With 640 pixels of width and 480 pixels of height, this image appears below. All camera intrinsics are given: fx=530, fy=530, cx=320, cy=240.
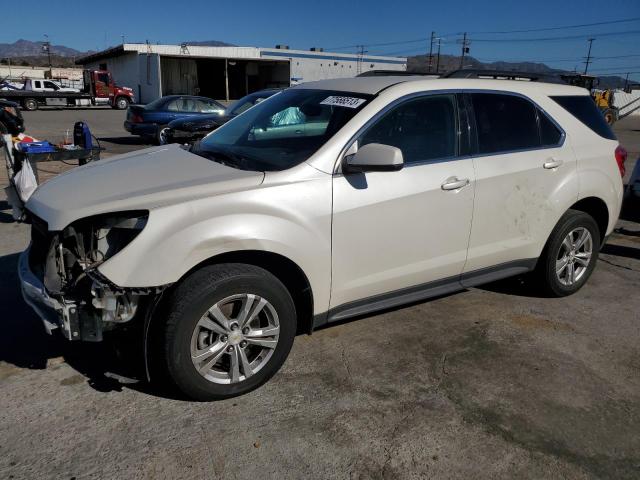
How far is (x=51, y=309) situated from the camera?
2805 mm

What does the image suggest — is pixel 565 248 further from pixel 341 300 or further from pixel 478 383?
pixel 341 300

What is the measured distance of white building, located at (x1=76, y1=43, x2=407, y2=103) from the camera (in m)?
44.3

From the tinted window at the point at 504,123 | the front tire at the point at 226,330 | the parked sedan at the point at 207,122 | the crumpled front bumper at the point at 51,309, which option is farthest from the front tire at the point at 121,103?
the front tire at the point at 226,330

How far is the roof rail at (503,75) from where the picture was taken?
4094 millimetres

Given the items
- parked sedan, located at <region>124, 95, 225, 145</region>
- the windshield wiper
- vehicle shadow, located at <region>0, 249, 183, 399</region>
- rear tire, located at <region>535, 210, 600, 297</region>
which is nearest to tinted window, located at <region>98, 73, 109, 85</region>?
parked sedan, located at <region>124, 95, 225, 145</region>

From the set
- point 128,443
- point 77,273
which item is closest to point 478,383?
point 128,443

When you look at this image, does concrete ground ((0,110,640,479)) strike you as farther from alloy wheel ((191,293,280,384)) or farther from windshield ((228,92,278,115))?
windshield ((228,92,278,115))

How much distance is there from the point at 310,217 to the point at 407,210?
0.72m

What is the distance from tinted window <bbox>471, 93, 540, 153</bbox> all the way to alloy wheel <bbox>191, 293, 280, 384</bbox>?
202cm

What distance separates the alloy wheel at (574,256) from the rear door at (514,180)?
336 mm

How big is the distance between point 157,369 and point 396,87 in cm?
232

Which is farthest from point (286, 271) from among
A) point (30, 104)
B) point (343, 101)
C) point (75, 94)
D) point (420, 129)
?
point (75, 94)

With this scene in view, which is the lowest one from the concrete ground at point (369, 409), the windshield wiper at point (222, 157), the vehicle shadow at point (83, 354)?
the concrete ground at point (369, 409)

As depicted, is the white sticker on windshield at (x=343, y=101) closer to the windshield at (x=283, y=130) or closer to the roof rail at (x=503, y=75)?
the windshield at (x=283, y=130)
